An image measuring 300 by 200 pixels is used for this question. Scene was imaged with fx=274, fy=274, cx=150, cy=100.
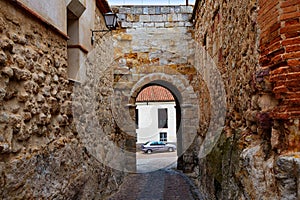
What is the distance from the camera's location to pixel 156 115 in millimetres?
17578

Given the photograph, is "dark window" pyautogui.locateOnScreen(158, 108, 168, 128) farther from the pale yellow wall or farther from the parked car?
the pale yellow wall

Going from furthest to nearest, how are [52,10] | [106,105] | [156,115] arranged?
1. [156,115]
2. [106,105]
3. [52,10]

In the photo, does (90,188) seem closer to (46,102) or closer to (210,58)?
(46,102)

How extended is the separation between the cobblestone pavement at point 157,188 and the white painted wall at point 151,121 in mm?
9850

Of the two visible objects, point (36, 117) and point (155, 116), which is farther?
point (155, 116)

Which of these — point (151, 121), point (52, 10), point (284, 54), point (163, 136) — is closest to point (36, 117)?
point (52, 10)

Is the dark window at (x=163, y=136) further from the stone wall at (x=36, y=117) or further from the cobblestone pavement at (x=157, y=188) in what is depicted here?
the stone wall at (x=36, y=117)

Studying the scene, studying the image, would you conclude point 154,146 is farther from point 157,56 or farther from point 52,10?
point 52,10

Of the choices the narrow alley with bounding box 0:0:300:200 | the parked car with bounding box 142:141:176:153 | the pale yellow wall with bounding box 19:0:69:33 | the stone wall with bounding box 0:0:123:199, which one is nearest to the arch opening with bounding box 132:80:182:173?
the parked car with bounding box 142:141:176:153

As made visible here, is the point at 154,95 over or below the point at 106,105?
over

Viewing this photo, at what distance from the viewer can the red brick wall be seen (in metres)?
1.71

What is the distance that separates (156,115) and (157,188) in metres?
11.7

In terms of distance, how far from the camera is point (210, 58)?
4.93 m

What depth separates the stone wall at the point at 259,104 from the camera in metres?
1.73
